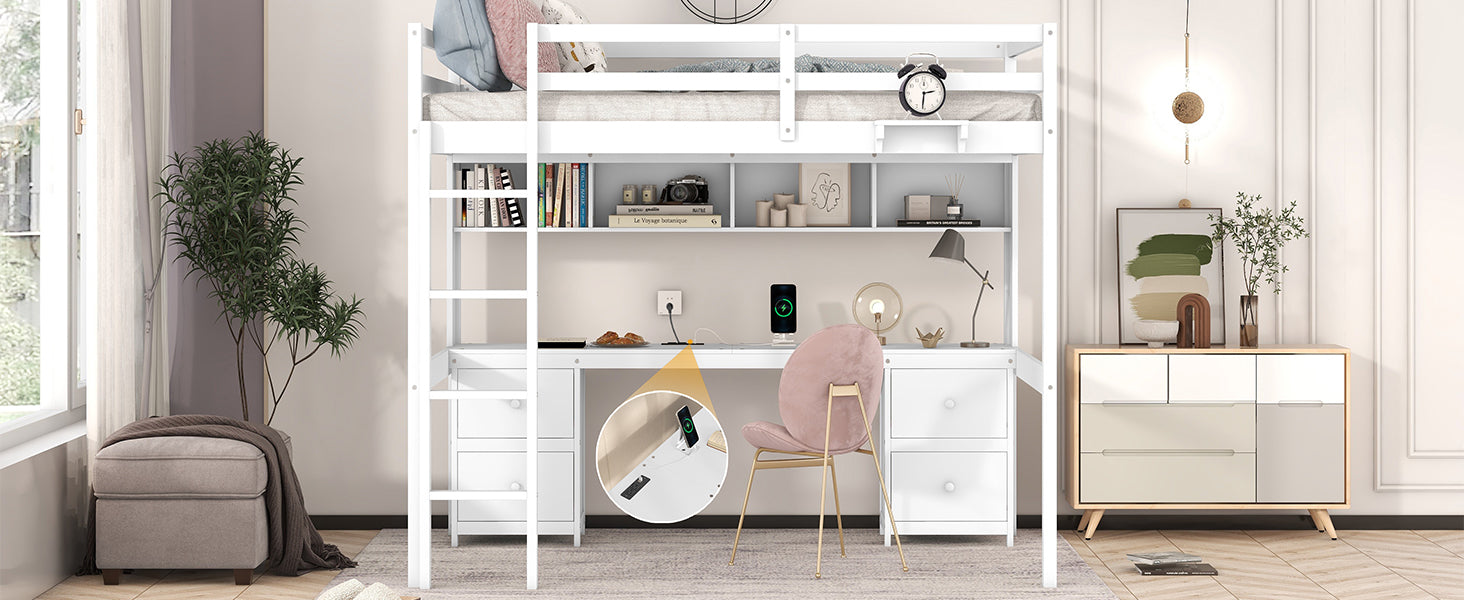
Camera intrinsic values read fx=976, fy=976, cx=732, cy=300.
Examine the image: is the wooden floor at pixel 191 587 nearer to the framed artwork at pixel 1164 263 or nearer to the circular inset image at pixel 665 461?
the circular inset image at pixel 665 461

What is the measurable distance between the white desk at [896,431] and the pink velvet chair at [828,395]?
34 centimetres

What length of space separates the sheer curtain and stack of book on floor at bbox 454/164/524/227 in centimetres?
108

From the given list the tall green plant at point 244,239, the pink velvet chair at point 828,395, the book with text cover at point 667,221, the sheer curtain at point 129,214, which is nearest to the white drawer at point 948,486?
the pink velvet chair at point 828,395

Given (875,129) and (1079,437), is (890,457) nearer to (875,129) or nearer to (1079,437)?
(1079,437)

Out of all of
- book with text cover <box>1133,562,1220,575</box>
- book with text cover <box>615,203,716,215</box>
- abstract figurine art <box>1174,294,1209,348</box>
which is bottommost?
book with text cover <box>1133,562,1220,575</box>

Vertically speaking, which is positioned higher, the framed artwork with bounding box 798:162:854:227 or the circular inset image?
the framed artwork with bounding box 798:162:854:227

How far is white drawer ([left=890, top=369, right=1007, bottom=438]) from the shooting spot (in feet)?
12.2

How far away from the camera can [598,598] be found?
3.20 metres

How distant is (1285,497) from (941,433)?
4.53ft

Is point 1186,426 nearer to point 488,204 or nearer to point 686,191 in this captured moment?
point 686,191

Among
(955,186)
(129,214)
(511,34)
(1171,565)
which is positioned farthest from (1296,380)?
(129,214)

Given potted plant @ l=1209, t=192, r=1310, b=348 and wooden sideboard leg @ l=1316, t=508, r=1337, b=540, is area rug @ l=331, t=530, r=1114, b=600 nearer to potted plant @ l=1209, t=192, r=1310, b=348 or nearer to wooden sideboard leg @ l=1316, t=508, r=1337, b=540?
wooden sideboard leg @ l=1316, t=508, r=1337, b=540

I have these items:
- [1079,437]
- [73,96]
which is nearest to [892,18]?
[1079,437]

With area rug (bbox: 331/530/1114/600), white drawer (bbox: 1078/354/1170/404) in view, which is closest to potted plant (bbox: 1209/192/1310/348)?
white drawer (bbox: 1078/354/1170/404)
